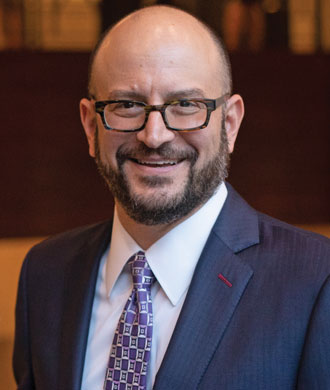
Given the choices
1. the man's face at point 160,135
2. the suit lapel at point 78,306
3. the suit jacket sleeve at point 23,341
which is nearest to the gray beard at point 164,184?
the man's face at point 160,135

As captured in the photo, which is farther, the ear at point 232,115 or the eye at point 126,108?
the ear at point 232,115

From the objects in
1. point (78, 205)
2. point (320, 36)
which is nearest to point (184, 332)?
point (78, 205)

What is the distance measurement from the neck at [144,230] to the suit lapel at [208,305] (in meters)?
0.11

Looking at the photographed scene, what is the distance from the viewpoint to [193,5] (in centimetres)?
344

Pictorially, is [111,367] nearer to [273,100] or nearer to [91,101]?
[91,101]

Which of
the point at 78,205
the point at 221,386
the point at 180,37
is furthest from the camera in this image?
the point at 78,205

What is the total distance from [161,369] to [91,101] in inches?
26.8

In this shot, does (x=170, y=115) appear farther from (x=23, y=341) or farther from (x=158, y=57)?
(x=23, y=341)

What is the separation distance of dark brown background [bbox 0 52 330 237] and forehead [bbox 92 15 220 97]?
1.73 meters

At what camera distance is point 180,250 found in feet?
5.33

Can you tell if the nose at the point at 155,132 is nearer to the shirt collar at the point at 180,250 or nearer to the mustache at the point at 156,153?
the mustache at the point at 156,153

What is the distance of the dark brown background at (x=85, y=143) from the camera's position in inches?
130

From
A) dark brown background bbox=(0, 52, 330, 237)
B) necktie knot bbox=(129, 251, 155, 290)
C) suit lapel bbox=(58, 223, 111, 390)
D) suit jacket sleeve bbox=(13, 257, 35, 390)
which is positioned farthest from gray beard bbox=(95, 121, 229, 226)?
dark brown background bbox=(0, 52, 330, 237)

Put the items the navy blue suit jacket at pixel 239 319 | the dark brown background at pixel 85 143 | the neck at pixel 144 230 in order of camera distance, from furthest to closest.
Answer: the dark brown background at pixel 85 143
the neck at pixel 144 230
the navy blue suit jacket at pixel 239 319
